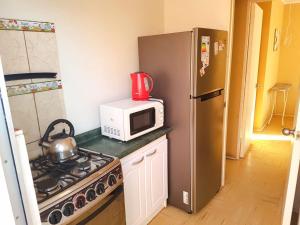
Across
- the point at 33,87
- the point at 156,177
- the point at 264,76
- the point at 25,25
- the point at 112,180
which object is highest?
the point at 25,25

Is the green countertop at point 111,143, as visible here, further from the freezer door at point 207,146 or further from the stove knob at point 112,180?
the freezer door at point 207,146

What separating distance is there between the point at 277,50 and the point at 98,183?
5.08 metres

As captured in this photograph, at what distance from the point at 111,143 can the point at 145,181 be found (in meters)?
0.47

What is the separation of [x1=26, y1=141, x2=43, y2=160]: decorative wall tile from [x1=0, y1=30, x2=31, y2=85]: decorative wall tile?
1.42 ft

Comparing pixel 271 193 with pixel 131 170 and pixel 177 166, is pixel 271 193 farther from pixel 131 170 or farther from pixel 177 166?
pixel 131 170

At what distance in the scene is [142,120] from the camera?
1.96 meters

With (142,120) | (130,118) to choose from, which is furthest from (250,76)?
(130,118)

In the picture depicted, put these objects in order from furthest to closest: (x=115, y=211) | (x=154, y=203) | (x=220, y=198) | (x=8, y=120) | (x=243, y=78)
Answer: (x=243, y=78) < (x=220, y=198) < (x=154, y=203) < (x=115, y=211) < (x=8, y=120)

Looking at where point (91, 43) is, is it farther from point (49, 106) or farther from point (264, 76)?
point (264, 76)

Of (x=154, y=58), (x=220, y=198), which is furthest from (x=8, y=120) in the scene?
(x=220, y=198)

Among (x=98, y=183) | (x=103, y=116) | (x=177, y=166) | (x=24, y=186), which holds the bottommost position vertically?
(x=177, y=166)

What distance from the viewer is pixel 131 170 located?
5.98 ft

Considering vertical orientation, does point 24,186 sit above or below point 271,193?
above

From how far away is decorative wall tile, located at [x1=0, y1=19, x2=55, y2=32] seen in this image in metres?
1.38
